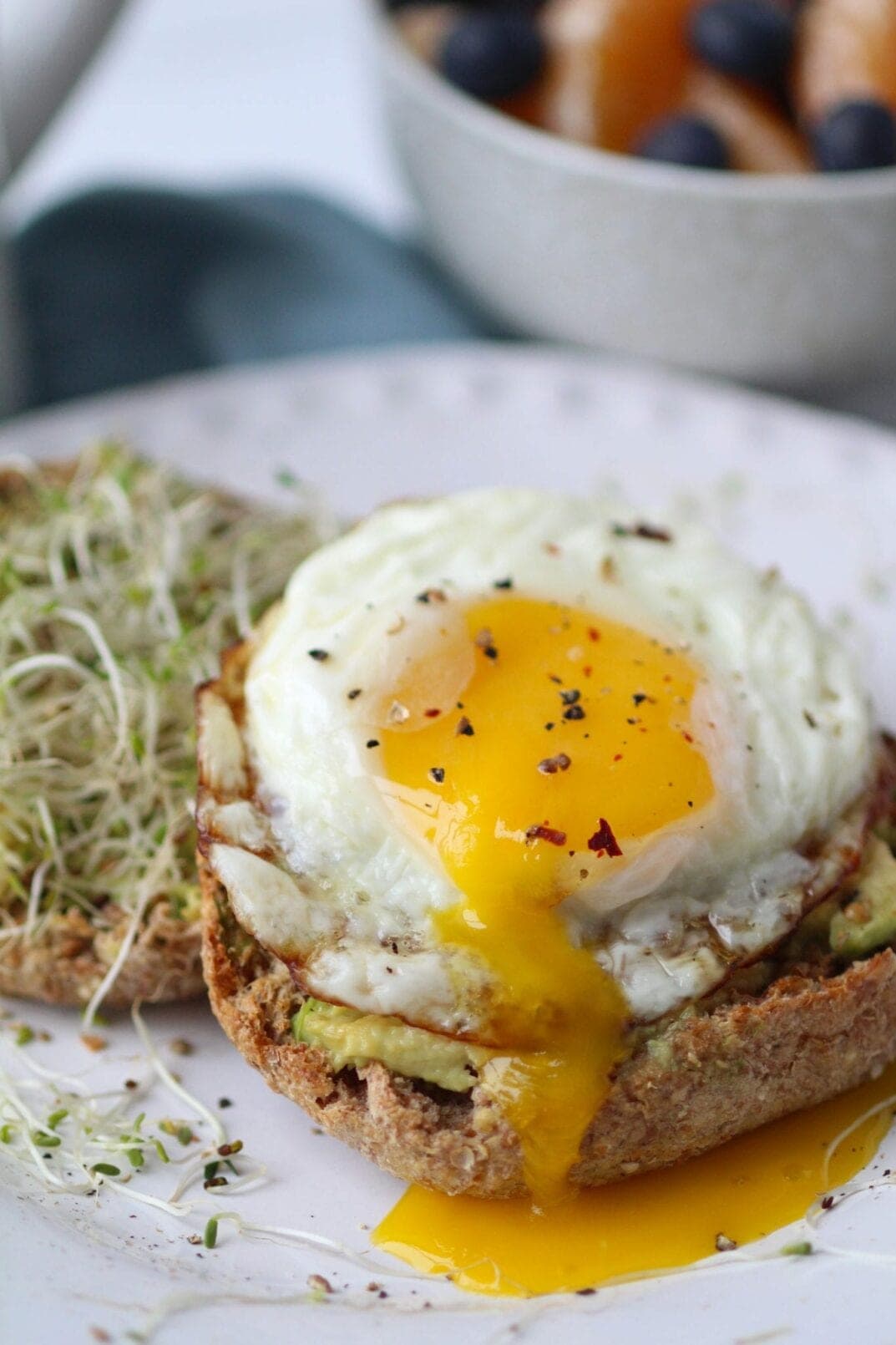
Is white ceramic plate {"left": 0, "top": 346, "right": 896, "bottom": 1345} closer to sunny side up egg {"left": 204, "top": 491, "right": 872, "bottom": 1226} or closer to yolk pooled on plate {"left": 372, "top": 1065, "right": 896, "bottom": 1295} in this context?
yolk pooled on plate {"left": 372, "top": 1065, "right": 896, "bottom": 1295}

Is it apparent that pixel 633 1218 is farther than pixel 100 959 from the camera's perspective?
No

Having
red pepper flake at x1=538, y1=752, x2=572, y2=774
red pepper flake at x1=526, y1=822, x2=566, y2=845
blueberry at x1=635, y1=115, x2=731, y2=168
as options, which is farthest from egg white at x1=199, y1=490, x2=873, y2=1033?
blueberry at x1=635, y1=115, x2=731, y2=168

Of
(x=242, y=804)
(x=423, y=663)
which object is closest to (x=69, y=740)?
(x=242, y=804)

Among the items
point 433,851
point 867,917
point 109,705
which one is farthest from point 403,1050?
point 109,705

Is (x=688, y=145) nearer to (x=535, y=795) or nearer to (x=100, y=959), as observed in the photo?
(x=535, y=795)

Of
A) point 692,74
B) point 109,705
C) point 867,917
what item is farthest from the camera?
point 692,74

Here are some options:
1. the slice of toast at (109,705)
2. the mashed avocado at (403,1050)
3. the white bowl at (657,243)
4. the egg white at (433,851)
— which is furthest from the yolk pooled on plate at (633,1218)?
the white bowl at (657,243)
